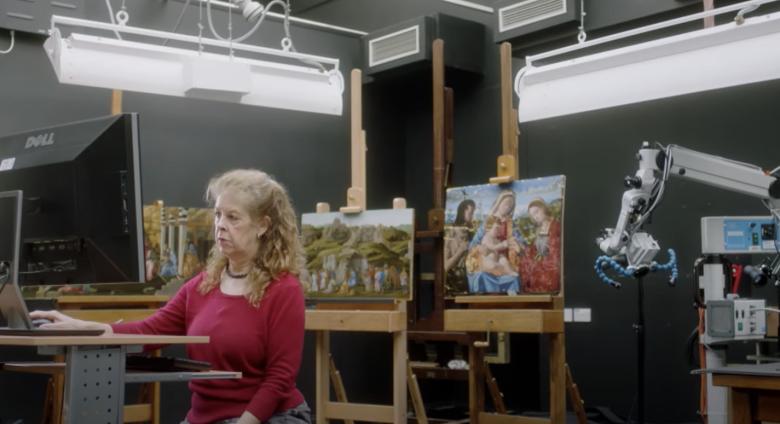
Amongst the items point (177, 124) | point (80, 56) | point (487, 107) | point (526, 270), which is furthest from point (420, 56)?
point (80, 56)

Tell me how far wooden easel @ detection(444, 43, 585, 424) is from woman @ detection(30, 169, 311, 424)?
2064 mm

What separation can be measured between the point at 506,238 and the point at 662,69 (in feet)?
4.49

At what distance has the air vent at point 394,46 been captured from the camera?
244 inches

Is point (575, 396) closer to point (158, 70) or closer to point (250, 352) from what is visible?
point (158, 70)

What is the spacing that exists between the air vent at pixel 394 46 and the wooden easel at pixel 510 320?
5.27ft

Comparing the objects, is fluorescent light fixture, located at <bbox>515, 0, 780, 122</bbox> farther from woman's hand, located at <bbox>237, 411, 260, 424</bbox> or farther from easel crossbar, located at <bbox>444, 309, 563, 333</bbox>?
woman's hand, located at <bbox>237, 411, 260, 424</bbox>

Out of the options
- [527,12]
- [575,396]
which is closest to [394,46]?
[527,12]

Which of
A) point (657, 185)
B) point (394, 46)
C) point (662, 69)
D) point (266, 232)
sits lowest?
point (266, 232)

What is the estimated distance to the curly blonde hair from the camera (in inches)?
95.8

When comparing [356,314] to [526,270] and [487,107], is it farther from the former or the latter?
[487,107]

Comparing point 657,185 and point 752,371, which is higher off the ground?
point 657,185

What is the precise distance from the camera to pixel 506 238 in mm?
4715

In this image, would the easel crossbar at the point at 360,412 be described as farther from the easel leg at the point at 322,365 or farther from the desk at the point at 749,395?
the desk at the point at 749,395

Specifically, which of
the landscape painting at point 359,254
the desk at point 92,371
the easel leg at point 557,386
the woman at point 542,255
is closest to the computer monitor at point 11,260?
the desk at point 92,371
